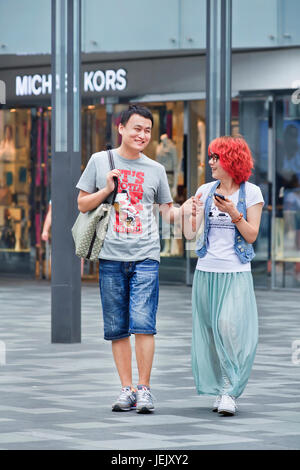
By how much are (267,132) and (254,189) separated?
38.1 feet

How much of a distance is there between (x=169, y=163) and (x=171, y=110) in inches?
34.8

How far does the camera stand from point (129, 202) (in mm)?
7363

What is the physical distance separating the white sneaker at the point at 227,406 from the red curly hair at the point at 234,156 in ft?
4.37

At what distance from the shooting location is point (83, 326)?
516 inches

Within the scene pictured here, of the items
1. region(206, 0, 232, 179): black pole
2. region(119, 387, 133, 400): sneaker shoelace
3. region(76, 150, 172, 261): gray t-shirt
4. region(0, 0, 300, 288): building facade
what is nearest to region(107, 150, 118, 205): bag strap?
region(76, 150, 172, 261): gray t-shirt

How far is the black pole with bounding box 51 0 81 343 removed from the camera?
11312 mm

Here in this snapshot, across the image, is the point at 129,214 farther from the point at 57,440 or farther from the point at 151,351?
the point at 57,440

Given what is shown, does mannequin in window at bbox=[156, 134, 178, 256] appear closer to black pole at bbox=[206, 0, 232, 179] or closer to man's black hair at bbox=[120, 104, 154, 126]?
black pole at bbox=[206, 0, 232, 179]

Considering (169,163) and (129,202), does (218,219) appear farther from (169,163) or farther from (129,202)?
(169,163)

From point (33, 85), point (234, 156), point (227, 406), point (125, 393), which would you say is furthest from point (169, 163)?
point (227, 406)

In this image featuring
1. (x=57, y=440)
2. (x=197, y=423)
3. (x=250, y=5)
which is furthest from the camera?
(x=250, y=5)

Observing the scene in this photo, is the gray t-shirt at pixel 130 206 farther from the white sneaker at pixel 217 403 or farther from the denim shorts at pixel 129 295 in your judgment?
the white sneaker at pixel 217 403

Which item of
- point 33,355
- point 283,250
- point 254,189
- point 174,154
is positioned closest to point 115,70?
point 174,154
